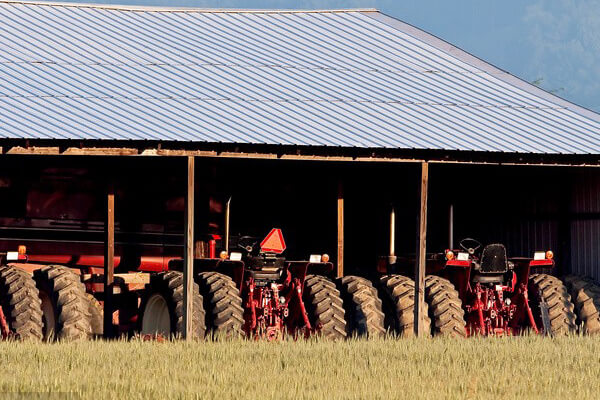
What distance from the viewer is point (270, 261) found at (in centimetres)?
2181

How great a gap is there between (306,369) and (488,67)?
44.7ft

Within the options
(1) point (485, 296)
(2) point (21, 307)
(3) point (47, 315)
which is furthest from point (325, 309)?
(2) point (21, 307)

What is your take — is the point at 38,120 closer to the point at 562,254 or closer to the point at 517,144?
the point at 517,144

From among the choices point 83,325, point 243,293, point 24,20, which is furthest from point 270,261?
point 24,20

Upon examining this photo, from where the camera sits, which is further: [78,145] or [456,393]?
[78,145]

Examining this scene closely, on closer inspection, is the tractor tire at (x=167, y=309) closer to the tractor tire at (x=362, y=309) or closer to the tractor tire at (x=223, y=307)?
the tractor tire at (x=223, y=307)

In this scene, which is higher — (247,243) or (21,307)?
(247,243)

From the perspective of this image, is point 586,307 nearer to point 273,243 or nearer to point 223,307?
point 273,243

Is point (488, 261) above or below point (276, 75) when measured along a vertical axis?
below

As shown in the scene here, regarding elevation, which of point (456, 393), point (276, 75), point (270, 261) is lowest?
point (456, 393)

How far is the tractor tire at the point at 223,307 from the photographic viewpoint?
20.8 meters

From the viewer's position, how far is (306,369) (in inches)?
648

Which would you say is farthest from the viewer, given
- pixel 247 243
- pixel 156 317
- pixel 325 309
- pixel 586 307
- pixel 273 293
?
pixel 586 307

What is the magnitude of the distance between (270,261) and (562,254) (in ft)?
22.2
